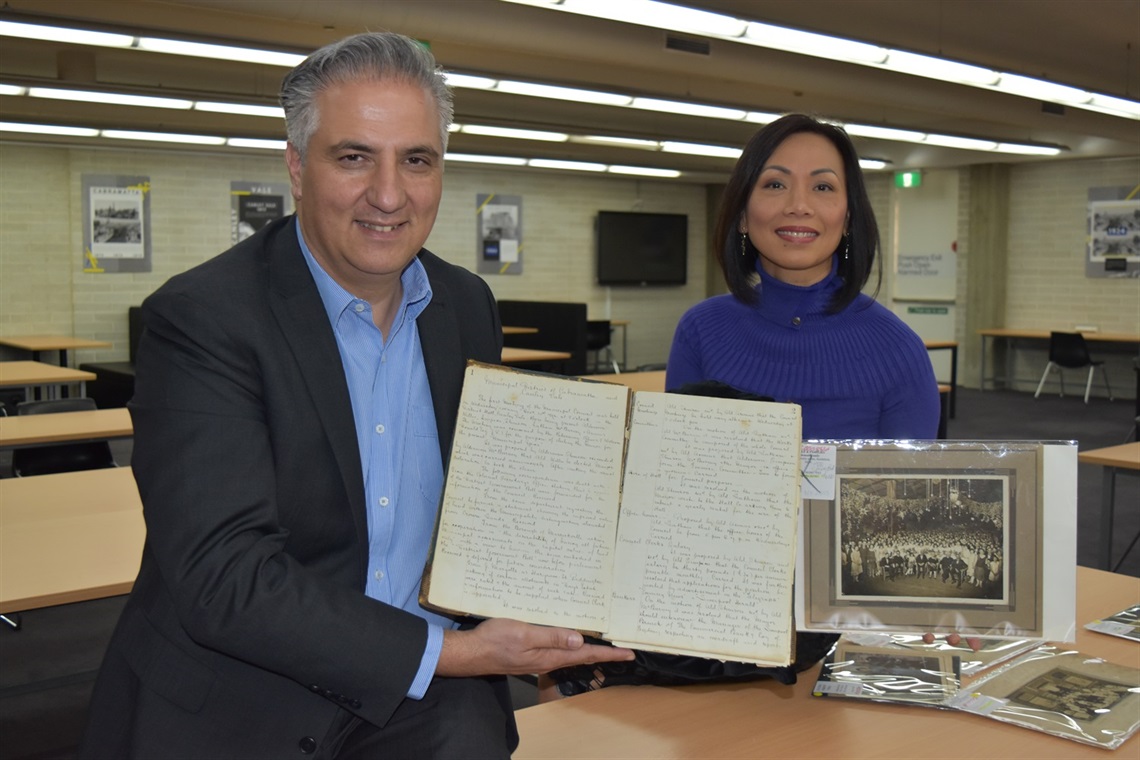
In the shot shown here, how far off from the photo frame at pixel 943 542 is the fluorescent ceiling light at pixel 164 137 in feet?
31.3

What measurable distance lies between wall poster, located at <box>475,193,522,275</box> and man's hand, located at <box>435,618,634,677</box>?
13.5 m

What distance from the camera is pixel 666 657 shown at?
5.41ft

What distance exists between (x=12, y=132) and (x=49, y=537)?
904 cm

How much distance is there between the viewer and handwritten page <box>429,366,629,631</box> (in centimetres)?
134

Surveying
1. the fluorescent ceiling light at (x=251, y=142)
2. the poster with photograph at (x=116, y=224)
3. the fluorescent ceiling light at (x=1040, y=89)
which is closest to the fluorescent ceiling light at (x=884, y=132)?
the fluorescent ceiling light at (x=1040, y=89)

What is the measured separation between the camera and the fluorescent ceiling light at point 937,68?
6.26m

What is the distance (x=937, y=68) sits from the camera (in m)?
6.50

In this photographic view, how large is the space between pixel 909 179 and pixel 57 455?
12301mm

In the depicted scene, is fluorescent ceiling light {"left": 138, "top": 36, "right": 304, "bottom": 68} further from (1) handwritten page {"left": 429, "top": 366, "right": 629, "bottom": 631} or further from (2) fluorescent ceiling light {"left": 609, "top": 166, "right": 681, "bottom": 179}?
(2) fluorescent ceiling light {"left": 609, "top": 166, "right": 681, "bottom": 179}

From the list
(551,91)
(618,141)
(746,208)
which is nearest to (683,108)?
(551,91)

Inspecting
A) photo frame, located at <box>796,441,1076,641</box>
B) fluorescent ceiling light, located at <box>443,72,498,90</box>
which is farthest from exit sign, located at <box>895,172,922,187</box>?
photo frame, located at <box>796,441,1076,641</box>

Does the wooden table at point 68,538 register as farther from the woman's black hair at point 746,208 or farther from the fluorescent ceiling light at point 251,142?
the fluorescent ceiling light at point 251,142

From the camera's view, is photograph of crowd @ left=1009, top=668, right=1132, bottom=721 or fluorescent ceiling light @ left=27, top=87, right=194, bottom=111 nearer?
photograph of crowd @ left=1009, top=668, right=1132, bottom=721

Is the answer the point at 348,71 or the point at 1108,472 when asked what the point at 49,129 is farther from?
the point at 348,71
